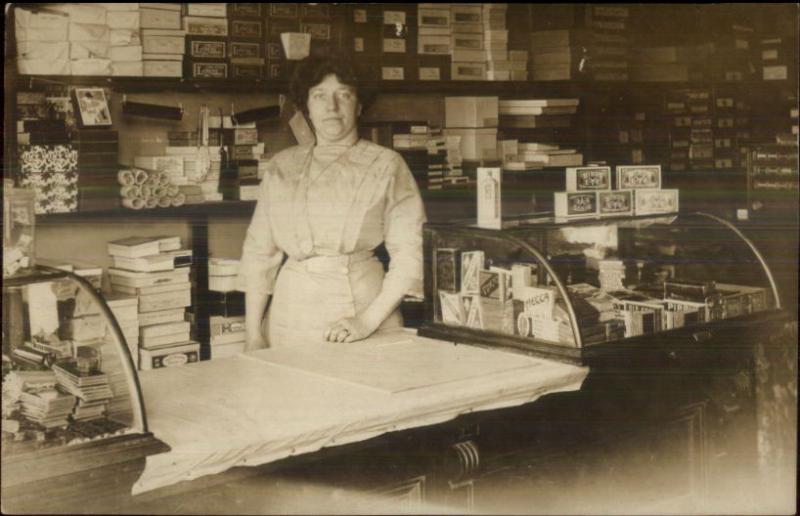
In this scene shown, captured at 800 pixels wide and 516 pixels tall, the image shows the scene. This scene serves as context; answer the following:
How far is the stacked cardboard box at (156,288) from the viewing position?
5.20m

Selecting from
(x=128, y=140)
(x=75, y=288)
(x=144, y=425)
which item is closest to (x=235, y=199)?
(x=128, y=140)

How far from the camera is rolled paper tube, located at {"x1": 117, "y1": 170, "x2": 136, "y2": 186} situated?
5.06m

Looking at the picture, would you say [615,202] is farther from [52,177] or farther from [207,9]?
[52,177]

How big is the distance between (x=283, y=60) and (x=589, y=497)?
3.16 m

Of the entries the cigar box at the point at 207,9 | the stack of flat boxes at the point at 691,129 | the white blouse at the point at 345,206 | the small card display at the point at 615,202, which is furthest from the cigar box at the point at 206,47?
the stack of flat boxes at the point at 691,129

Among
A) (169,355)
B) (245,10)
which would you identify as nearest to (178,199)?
(169,355)

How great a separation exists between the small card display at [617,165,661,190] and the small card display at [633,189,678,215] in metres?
0.05

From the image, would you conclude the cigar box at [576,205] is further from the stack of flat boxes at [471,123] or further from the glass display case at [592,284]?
the stack of flat boxes at [471,123]

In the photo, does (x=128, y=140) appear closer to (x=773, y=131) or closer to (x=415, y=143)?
(x=415, y=143)

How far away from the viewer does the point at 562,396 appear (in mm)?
3359

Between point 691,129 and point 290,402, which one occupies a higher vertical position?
point 691,129

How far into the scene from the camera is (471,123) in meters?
6.34

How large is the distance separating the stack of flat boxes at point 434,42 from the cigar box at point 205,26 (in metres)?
1.29

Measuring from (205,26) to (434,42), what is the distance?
1.51 meters
